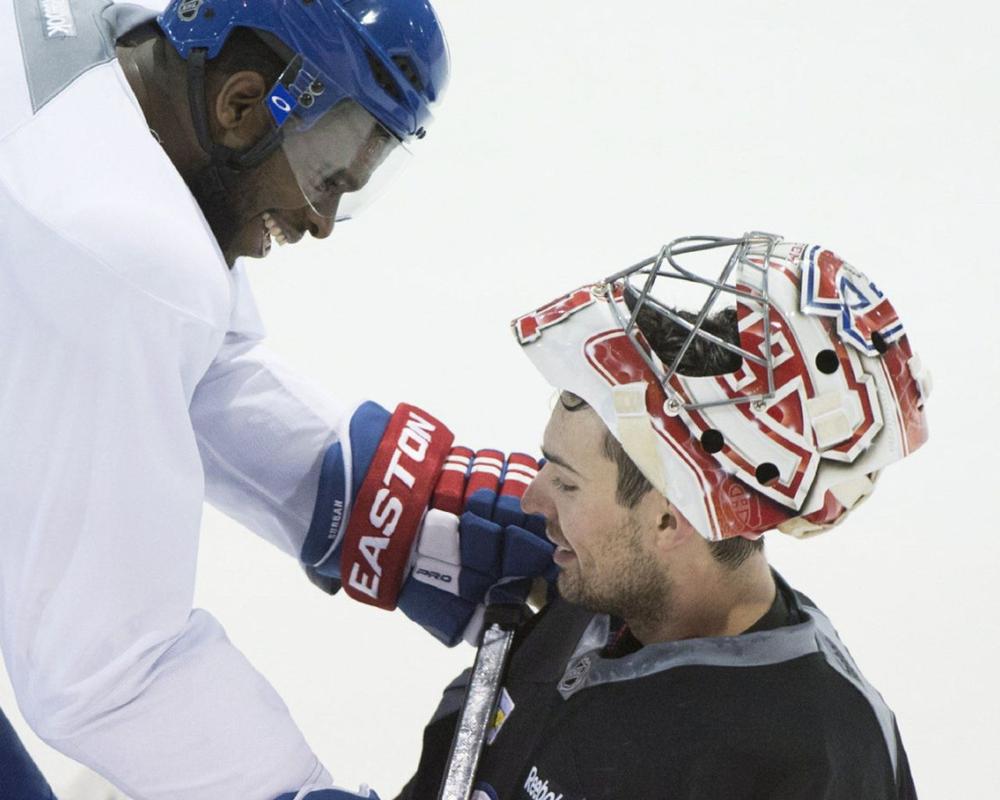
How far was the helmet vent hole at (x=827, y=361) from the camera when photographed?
1.32 meters

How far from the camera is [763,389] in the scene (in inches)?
52.4

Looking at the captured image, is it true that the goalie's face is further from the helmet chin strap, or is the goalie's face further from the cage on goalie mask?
the helmet chin strap

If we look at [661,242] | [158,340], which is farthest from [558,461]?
[661,242]

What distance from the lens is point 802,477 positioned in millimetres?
1351

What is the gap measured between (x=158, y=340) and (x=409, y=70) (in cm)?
48

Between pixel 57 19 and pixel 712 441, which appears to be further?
pixel 57 19

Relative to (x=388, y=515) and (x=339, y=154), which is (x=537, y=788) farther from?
(x=339, y=154)

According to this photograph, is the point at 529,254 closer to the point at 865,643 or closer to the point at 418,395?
the point at 418,395

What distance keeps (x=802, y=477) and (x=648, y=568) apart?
22 centimetres

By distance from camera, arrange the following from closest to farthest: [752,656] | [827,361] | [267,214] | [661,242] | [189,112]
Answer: [827,361] → [752,656] → [189,112] → [267,214] → [661,242]

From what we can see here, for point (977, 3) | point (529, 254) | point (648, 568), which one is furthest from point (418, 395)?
point (977, 3)

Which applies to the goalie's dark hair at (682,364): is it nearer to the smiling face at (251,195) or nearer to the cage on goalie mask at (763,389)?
the cage on goalie mask at (763,389)

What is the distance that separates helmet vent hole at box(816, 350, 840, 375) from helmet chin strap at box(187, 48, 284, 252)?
65 cm

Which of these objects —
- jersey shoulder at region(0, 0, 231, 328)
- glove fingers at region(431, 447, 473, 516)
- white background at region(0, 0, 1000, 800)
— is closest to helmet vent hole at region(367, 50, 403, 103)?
jersey shoulder at region(0, 0, 231, 328)
